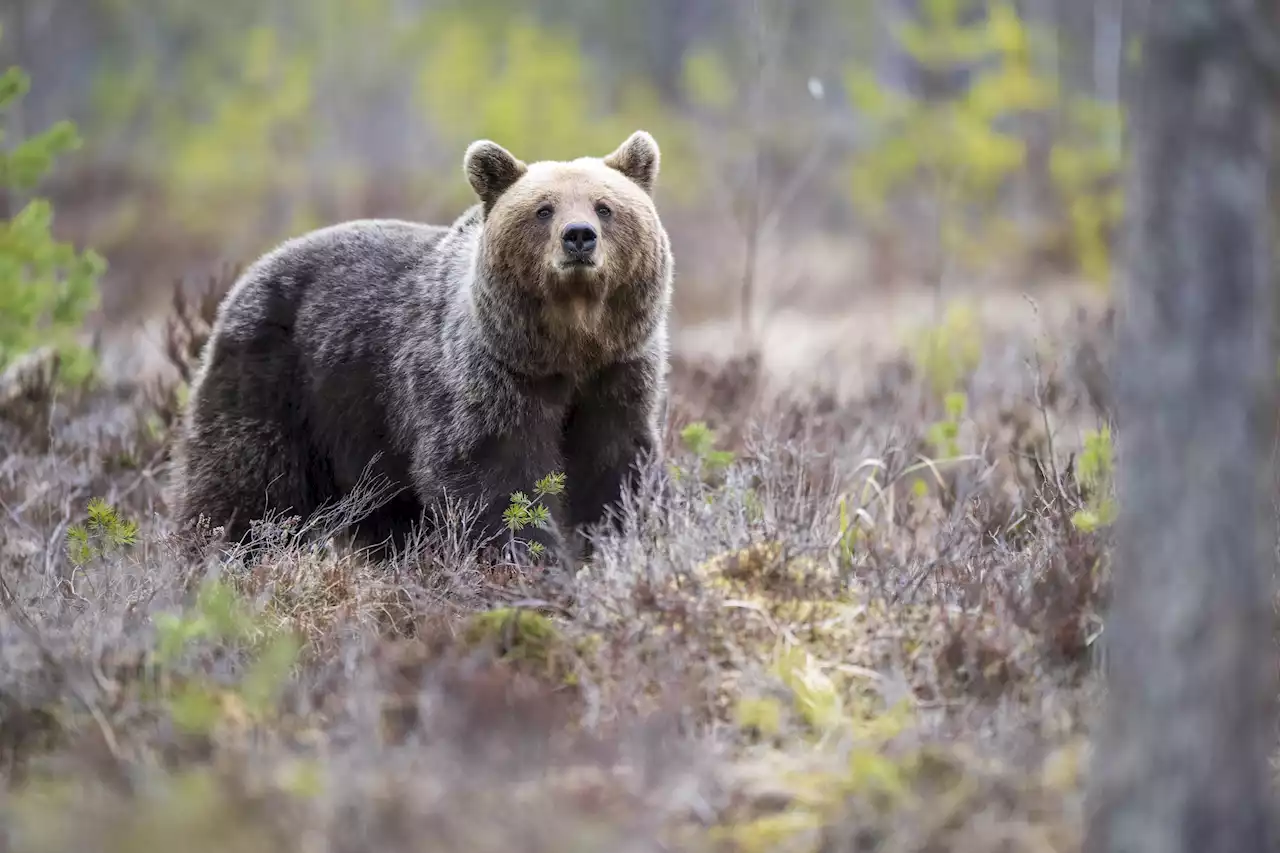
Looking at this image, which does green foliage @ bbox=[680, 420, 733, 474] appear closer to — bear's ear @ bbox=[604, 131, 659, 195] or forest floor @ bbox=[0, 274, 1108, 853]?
forest floor @ bbox=[0, 274, 1108, 853]

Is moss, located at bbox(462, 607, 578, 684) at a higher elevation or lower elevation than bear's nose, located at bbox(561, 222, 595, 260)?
lower

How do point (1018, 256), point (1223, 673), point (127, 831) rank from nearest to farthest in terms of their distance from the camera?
point (1223, 673), point (127, 831), point (1018, 256)

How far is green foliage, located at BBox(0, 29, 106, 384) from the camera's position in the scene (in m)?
6.81

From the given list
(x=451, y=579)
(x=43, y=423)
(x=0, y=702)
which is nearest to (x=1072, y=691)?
(x=451, y=579)

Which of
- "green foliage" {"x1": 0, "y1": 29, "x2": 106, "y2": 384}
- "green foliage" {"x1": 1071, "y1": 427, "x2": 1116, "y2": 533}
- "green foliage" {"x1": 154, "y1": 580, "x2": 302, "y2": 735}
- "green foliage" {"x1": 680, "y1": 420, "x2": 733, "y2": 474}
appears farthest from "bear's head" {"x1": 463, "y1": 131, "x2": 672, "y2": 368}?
"green foliage" {"x1": 0, "y1": 29, "x2": 106, "y2": 384}

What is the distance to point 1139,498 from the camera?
8.64 feet

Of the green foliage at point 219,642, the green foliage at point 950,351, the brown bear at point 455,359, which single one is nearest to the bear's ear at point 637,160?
the brown bear at point 455,359

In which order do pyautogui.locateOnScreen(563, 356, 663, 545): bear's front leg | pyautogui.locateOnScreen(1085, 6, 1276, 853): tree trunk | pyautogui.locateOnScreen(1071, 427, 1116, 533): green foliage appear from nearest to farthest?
pyautogui.locateOnScreen(1085, 6, 1276, 853): tree trunk < pyautogui.locateOnScreen(1071, 427, 1116, 533): green foliage < pyautogui.locateOnScreen(563, 356, 663, 545): bear's front leg

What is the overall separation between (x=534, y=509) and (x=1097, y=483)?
2.13 metres

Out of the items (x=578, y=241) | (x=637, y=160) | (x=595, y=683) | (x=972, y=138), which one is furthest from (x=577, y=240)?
A: (x=972, y=138)

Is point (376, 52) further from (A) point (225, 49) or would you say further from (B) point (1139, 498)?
(B) point (1139, 498)

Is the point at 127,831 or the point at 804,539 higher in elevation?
the point at 804,539

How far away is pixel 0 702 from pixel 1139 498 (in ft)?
10.0

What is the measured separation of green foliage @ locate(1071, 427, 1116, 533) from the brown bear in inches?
68.0
